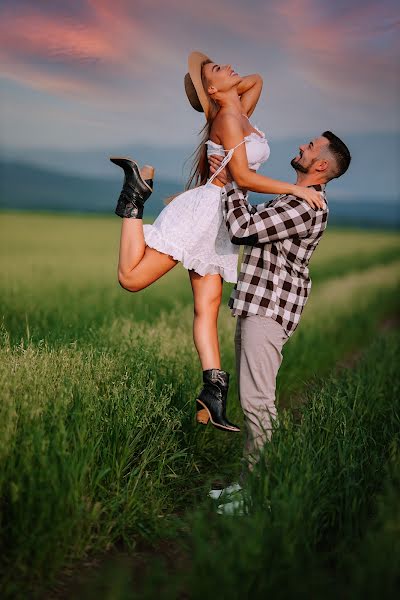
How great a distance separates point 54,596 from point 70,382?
113 centimetres

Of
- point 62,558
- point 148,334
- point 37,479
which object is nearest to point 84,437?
point 37,479

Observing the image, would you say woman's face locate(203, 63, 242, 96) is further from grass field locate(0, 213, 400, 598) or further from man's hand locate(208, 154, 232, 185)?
grass field locate(0, 213, 400, 598)

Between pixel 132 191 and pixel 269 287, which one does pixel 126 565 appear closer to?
pixel 269 287

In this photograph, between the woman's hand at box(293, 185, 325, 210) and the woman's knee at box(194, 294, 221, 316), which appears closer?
the woman's hand at box(293, 185, 325, 210)

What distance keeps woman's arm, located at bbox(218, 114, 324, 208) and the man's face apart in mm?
158

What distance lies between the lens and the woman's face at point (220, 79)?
13.7 ft

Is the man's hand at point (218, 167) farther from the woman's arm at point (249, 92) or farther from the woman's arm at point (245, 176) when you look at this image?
the woman's arm at point (249, 92)

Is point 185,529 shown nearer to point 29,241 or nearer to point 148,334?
point 148,334

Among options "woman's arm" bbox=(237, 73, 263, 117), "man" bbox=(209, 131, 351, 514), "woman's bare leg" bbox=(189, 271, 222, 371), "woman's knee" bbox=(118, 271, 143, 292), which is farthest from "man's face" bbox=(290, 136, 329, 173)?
"woman's knee" bbox=(118, 271, 143, 292)

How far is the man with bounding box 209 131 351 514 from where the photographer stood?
396 centimetres

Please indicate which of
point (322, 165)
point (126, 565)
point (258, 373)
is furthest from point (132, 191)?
point (126, 565)

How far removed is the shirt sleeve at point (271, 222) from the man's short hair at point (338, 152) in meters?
0.32

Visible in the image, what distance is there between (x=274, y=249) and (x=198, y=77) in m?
1.14

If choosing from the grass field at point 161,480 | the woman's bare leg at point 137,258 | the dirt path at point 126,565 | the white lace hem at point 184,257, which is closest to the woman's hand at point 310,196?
the white lace hem at point 184,257
